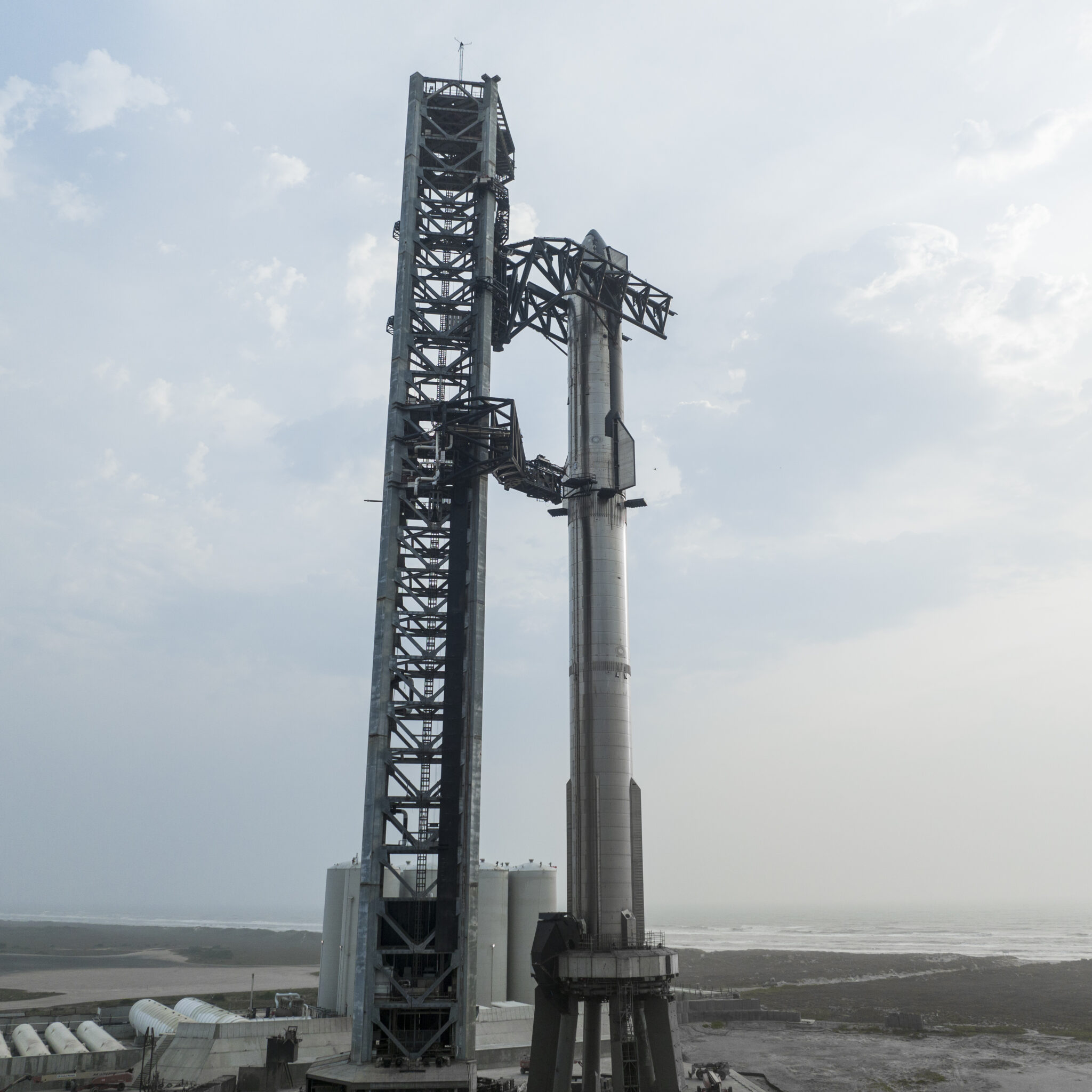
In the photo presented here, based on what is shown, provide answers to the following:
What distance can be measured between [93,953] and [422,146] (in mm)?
158199

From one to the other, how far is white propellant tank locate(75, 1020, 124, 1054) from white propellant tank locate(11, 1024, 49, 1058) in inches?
84.0

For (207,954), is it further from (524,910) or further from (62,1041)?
(524,910)

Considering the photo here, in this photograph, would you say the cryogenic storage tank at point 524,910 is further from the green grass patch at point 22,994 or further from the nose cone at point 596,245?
the green grass patch at point 22,994

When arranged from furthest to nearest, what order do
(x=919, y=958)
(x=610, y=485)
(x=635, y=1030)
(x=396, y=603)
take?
(x=919, y=958)
(x=396, y=603)
(x=610, y=485)
(x=635, y=1030)

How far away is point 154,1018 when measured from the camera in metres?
53.5

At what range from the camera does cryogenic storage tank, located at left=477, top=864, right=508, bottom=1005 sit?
5378 centimetres

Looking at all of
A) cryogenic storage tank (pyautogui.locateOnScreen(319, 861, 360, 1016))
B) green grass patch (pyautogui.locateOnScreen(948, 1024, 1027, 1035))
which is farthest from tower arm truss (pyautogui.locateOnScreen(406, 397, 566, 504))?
green grass patch (pyautogui.locateOnScreen(948, 1024, 1027, 1035))

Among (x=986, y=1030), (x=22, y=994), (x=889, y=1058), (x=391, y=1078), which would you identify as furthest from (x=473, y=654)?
(x=22, y=994)

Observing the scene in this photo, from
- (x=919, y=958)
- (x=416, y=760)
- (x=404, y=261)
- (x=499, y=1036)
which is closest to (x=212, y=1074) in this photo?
(x=499, y=1036)

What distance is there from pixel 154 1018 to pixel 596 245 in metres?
51.3

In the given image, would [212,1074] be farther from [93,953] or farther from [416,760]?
[93,953]

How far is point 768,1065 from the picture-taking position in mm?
51469

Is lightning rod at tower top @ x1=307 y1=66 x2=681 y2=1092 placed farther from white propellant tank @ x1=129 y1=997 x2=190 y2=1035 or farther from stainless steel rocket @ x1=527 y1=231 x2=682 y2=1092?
white propellant tank @ x1=129 y1=997 x2=190 y2=1035

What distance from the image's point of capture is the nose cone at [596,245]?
4206 cm
